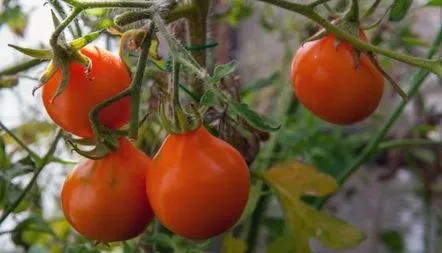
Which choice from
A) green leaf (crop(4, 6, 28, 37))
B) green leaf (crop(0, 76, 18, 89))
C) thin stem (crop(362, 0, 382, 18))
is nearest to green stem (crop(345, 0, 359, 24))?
thin stem (crop(362, 0, 382, 18))

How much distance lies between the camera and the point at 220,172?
47 cm

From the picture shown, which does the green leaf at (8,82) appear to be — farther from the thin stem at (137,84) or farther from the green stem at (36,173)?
the thin stem at (137,84)

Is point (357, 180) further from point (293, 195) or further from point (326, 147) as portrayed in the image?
point (293, 195)

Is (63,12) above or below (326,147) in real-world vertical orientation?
above

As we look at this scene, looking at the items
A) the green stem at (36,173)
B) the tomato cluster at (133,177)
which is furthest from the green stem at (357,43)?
the green stem at (36,173)

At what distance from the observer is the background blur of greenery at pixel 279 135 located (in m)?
0.81

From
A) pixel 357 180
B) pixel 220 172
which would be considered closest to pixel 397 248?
pixel 357 180

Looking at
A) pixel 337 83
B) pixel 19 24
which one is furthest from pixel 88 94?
pixel 19 24

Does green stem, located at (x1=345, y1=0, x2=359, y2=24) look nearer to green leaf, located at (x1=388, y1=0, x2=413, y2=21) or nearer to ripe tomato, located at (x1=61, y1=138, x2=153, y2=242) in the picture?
green leaf, located at (x1=388, y1=0, x2=413, y2=21)

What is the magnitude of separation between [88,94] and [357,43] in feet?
0.61

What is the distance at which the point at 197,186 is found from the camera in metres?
0.47

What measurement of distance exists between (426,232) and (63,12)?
1.12m

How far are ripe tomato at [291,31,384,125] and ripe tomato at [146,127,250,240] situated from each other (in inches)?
3.6

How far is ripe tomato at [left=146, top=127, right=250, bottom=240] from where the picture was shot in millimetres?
472
